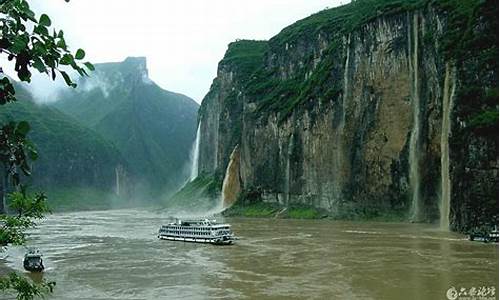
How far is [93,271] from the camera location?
33.7 metres

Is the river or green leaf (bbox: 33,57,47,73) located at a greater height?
green leaf (bbox: 33,57,47,73)

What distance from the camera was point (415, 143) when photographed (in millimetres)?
71000

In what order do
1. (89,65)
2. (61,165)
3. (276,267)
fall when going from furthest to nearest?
(61,165) → (276,267) → (89,65)

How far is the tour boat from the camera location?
5036 centimetres

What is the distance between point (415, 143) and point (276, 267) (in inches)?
1701

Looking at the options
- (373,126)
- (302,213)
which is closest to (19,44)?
(373,126)

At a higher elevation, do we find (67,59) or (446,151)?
(446,151)

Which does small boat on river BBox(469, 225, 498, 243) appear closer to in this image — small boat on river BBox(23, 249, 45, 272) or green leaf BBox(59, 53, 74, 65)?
small boat on river BBox(23, 249, 45, 272)

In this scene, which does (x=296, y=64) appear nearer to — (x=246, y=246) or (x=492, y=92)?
(x=492, y=92)

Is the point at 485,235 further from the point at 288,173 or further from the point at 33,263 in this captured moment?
the point at 288,173

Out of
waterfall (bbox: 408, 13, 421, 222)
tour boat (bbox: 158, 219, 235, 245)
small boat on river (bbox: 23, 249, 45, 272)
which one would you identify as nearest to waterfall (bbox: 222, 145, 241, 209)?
waterfall (bbox: 408, 13, 421, 222)

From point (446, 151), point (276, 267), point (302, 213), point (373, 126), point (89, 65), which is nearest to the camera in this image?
point (89, 65)

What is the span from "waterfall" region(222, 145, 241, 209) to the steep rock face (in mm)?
3985

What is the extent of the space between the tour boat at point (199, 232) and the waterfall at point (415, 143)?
90.7 ft
